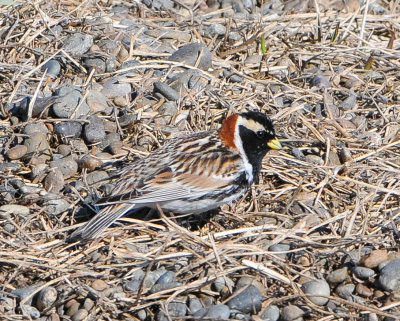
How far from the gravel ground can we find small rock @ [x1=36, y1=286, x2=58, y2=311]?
0.03ft

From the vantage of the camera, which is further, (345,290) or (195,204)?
(195,204)

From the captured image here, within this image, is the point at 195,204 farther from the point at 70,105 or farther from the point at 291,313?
the point at 70,105

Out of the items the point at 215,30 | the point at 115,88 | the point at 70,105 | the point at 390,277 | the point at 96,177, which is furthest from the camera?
the point at 215,30

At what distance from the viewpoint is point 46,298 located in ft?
20.0

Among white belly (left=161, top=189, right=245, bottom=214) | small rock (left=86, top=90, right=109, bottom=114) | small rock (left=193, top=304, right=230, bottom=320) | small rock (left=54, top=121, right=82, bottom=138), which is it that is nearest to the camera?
small rock (left=193, top=304, right=230, bottom=320)

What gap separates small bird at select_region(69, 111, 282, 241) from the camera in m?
6.67

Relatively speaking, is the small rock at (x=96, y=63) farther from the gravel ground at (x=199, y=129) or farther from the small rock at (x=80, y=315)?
the small rock at (x=80, y=315)

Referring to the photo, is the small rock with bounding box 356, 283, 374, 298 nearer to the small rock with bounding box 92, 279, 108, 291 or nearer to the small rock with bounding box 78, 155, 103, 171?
the small rock with bounding box 92, 279, 108, 291

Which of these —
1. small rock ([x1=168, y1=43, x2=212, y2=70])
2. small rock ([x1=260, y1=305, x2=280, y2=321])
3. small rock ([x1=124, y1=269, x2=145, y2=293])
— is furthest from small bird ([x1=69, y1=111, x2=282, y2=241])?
small rock ([x1=168, y1=43, x2=212, y2=70])

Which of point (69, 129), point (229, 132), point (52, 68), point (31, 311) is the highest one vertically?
point (229, 132)

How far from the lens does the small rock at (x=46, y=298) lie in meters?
6.08

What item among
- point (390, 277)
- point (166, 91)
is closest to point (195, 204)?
point (390, 277)

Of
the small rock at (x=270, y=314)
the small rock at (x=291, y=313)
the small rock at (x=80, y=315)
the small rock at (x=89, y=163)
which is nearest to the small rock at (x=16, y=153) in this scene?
the small rock at (x=89, y=163)

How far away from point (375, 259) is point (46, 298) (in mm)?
2395
